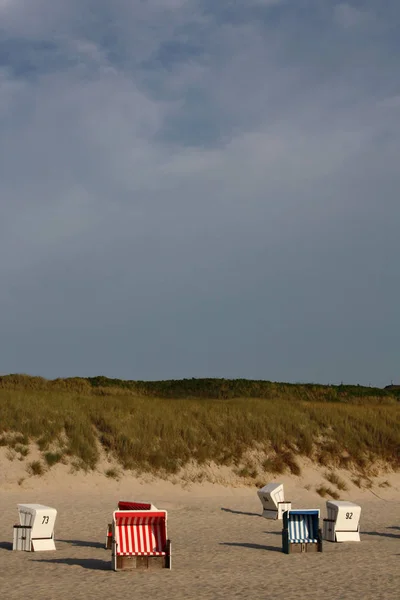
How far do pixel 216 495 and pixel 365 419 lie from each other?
11979mm

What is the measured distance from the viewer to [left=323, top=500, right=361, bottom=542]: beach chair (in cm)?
1948

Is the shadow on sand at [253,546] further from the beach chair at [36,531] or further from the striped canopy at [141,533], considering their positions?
the beach chair at [36,531]

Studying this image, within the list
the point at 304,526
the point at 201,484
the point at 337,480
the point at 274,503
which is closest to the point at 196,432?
the point at 201,484

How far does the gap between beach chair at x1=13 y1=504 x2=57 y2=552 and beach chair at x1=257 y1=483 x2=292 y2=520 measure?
328 inches

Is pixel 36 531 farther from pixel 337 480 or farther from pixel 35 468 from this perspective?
pixel 337 480

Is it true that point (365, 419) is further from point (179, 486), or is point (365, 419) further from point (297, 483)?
point (179, 486)

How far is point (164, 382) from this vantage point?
67.0 m

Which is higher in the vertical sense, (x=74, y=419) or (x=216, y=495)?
(x=74, y=419)

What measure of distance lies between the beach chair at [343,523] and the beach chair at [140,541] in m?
6.05

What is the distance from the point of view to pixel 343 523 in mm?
19547

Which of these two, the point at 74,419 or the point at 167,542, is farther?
the point at 74,419

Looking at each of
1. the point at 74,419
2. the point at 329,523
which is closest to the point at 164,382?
the point at 74,419

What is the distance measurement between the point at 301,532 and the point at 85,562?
16.2ft

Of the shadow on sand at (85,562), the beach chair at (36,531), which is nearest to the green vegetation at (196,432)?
the beach chair at (36,531)
